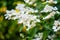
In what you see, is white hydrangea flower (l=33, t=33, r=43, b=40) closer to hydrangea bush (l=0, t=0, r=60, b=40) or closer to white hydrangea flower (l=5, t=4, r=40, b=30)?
hydrangea bush (l=0, t=0, r=60, b=40)

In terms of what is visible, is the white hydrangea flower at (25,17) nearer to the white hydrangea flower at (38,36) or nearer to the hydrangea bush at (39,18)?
the hydrangea bush at (39,18)

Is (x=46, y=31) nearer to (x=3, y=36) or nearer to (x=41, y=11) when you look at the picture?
(x=41, y=11)

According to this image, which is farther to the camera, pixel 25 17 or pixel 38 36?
pixel 38 36

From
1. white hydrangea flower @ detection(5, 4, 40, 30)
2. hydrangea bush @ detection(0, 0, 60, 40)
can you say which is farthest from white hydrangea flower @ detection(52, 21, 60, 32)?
white hydrangea flower @ detection(5, 4, 40, 30)

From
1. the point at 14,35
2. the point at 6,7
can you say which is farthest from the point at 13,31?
the point at 6,7

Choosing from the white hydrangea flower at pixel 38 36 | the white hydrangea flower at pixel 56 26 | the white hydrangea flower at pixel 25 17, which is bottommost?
the white hydrangea flower at pixel 38 36

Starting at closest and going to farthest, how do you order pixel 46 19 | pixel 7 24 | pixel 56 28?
pixel 56 28 → pixel 46 19 → pixel 7 24

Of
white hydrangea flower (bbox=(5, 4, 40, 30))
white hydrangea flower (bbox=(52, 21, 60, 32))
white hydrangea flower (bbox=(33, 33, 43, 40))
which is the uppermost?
white hydrangea flower (bbox=(5, 4, 40, 30))

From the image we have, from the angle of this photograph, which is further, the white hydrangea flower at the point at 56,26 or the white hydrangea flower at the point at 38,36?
the white hydrangea flower at the point at 38,36

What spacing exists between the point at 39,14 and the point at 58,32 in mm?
178

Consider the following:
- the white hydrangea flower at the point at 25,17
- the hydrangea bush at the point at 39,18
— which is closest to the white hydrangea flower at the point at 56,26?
the hydrangea bush at the point at 39,18

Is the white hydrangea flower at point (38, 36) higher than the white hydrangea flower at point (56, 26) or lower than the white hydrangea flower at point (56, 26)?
lower

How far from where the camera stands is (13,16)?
154cm

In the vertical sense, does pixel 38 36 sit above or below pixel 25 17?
below
